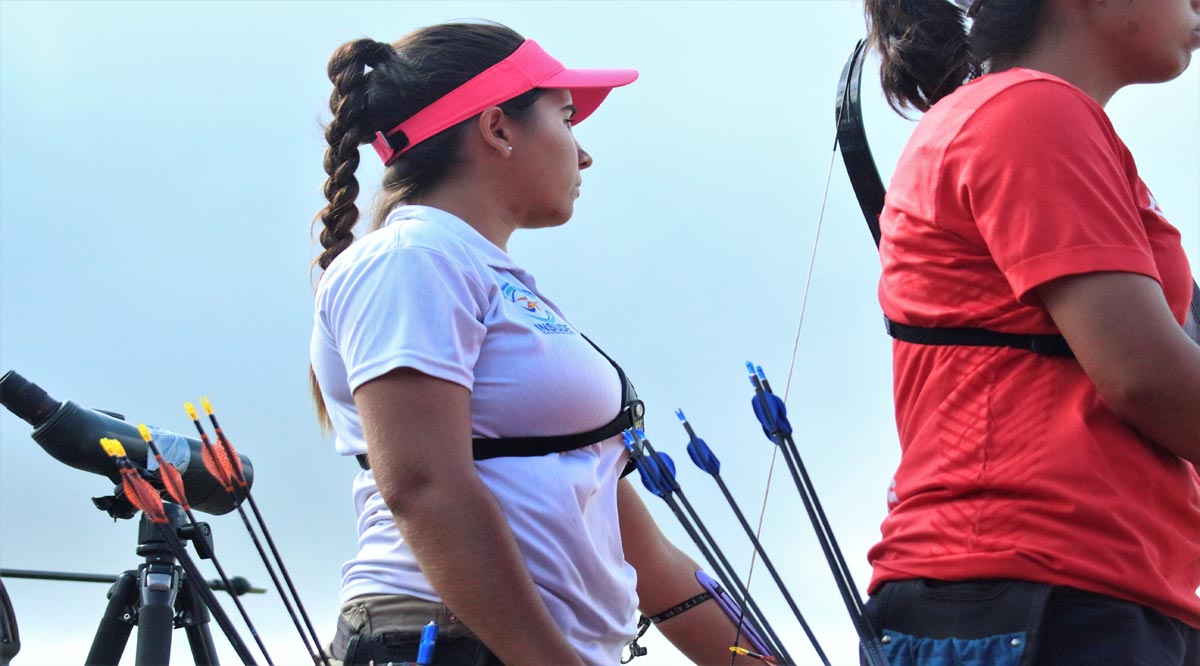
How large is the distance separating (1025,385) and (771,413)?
1.04 ft

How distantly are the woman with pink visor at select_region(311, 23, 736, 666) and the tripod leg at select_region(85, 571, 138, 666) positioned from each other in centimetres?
75

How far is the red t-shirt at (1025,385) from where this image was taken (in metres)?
1.42

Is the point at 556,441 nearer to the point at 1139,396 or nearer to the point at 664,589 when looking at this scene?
the point at 664,589

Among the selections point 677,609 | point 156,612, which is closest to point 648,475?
point 677,609

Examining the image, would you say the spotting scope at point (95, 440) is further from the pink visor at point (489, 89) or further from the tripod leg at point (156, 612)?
the pink visor at point (489, 89)

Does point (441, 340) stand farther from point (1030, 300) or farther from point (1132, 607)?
point (1132, 607)

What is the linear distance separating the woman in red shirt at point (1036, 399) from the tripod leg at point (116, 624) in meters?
1.50

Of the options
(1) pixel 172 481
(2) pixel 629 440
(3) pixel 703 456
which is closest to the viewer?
(3) pixel 703 456

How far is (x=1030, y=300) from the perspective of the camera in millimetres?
1459

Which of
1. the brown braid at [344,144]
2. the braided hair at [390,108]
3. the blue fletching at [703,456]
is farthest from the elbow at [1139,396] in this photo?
the brown braid at [344,144]

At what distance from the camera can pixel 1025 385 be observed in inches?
58.0

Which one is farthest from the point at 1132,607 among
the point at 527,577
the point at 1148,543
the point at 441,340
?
the point at 441,340

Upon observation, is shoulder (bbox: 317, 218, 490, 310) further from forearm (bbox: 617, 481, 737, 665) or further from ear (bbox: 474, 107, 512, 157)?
forearm (bbox: 617, 481, 737, 665)

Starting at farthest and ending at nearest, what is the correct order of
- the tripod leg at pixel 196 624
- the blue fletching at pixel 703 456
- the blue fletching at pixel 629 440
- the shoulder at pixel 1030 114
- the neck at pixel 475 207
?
the tripod leg at pixel 196 624
the neck at pixel 475 207
the blue fletching at pixel 629 440
the blue fletching at pixel 703 456
the shoulder at pixel 1030 114
